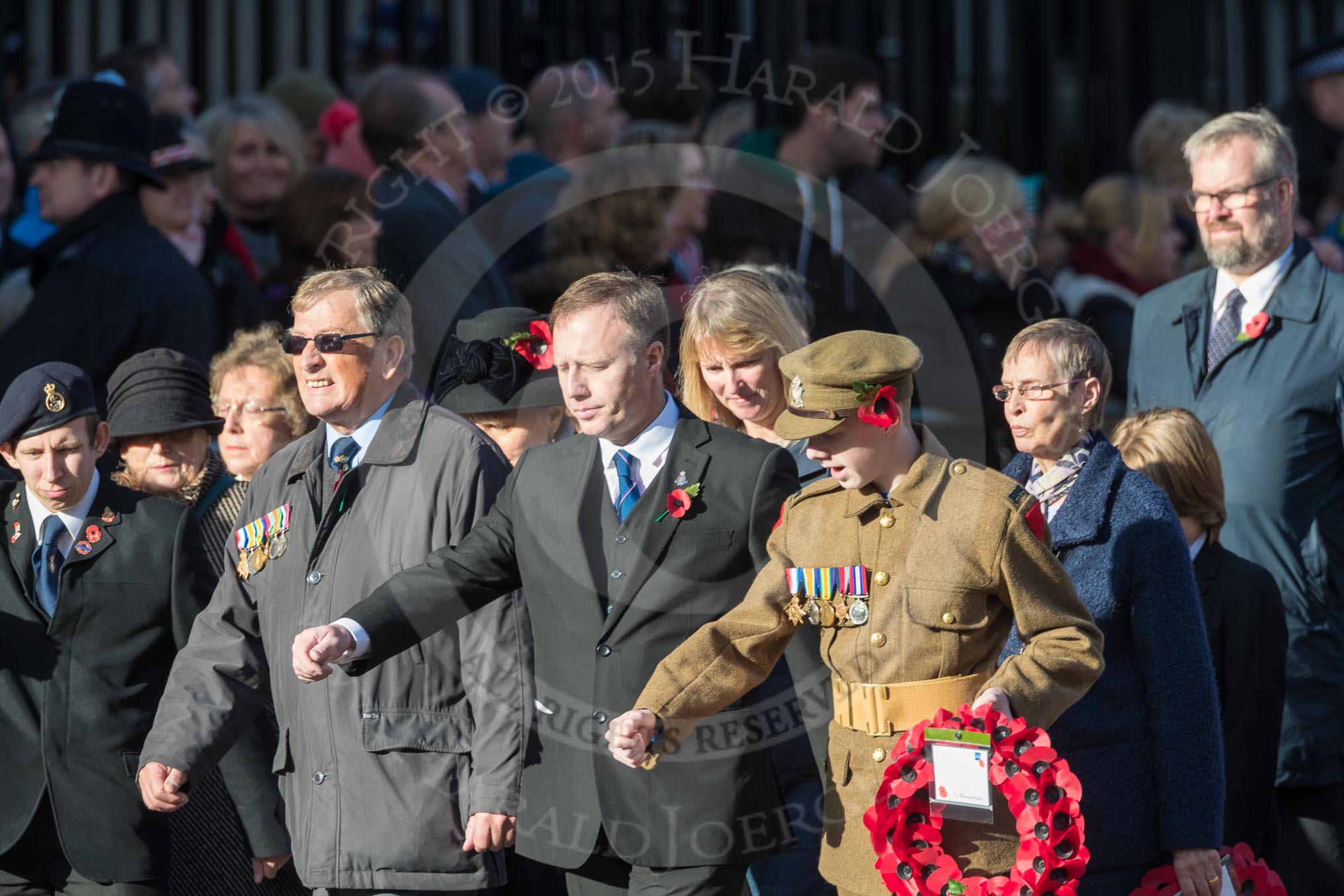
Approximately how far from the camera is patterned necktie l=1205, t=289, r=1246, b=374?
5187mm

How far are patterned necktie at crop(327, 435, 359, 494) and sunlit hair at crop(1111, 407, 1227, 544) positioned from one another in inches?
69.4

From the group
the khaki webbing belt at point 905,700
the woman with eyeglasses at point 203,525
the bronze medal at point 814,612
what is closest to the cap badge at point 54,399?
the woman with eyeglasses at point 203,525

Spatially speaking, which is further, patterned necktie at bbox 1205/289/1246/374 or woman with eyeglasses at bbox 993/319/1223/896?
patterned necktie at bbox 1205/289/1246/374

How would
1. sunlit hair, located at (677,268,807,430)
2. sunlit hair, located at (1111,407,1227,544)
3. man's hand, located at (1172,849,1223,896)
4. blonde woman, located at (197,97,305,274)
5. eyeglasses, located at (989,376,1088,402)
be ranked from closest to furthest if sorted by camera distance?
man's hand, located at (1172,849,1223,896) → eyeglasses, located at (989,376,1088,402) → sunlit hair, located at (1111,407,1227,544) → sunlit hair, located at (677,268,807,430) → blonde woman, located at (197,97,305,274)

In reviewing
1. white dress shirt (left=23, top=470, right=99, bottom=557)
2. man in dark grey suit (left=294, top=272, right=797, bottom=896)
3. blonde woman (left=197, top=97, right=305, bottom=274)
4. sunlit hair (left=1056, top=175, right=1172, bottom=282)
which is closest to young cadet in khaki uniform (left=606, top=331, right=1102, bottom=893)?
man in dark grey suit (left=294, top=272, right=797, bottom=896)

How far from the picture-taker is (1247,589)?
14.6ft

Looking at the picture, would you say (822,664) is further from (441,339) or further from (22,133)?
(22,133)

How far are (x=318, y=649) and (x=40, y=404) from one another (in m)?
1.22

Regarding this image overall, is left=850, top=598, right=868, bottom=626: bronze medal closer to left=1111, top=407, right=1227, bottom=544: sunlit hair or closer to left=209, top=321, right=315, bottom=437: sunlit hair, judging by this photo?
left=1111, top=407, right=1227, bottom=544: sunlit hair

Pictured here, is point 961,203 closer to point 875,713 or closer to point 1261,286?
point 1261,286

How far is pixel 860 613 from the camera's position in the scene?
3.51 m

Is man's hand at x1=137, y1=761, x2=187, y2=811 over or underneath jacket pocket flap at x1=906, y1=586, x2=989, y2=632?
underneath

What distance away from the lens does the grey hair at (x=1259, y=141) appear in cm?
511

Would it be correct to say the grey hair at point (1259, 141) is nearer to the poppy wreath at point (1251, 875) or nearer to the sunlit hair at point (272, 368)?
the poppy wreath at point (1251, 875)
